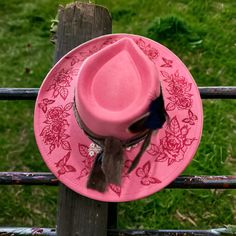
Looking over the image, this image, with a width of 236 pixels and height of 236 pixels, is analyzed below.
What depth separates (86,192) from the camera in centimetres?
103

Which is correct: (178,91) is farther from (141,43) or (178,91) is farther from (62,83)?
(62,83)

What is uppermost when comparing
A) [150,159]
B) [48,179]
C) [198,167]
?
[150,159]

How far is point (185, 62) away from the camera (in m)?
2.66

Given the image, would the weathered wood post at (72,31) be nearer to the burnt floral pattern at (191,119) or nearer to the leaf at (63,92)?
the leaf at (63,92)

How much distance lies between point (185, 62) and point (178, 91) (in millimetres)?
1583

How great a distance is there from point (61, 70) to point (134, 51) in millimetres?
233

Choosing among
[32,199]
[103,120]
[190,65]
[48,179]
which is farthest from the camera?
[190,65]

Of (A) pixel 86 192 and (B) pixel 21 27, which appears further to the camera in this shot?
(B) pixel 21 27

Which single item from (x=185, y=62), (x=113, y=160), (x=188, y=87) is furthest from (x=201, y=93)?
(x=185, y=62)

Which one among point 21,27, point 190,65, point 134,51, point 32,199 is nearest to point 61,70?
point 134,51

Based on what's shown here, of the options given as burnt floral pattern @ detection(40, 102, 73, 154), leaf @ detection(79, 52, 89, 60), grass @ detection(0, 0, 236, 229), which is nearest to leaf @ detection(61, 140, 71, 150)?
burnt floral pattern @ detection(40, 102, 73, 154)

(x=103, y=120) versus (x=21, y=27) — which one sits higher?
(x=103, y=120)

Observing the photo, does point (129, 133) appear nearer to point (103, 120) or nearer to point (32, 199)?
point (103, 120)

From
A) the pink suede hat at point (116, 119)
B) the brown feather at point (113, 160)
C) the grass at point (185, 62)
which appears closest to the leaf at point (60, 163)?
the pink suede hat at point (116, 119)
